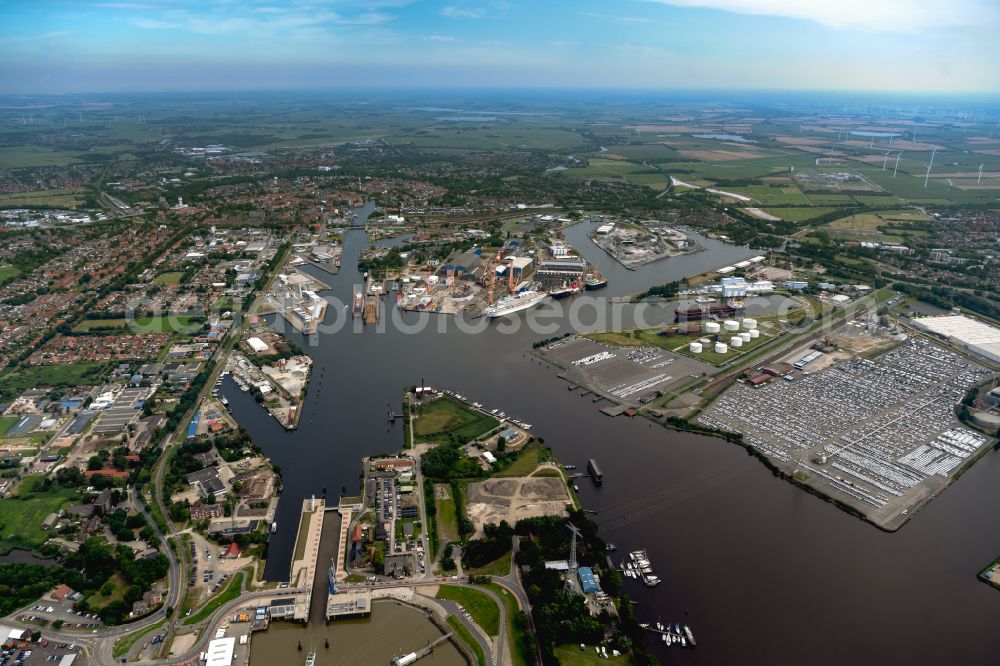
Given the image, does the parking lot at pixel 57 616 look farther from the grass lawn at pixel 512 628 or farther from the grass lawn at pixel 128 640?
the grass lawn at pixel 512 628

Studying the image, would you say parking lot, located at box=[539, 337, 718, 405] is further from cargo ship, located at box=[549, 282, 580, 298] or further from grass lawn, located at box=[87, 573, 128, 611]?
grass lawn, located at box=[87, 573, 128, 611]

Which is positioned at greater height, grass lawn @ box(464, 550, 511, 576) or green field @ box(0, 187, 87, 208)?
green field @ box(0, 187, 87, 208)

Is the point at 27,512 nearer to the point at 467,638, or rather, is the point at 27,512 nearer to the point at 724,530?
the point at 467,638

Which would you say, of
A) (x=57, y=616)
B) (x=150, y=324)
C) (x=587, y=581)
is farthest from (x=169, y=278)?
(x=587, y=581)

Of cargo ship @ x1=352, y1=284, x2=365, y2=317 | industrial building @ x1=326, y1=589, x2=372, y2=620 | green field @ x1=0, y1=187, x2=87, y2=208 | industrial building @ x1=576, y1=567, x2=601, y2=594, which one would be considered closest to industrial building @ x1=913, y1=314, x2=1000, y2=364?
industrial building @ x1=576, y1=567, x2=601, y2=594

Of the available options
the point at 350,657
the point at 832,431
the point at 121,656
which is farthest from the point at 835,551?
the point at 121,656

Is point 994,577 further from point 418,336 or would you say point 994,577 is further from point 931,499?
point 418,336
